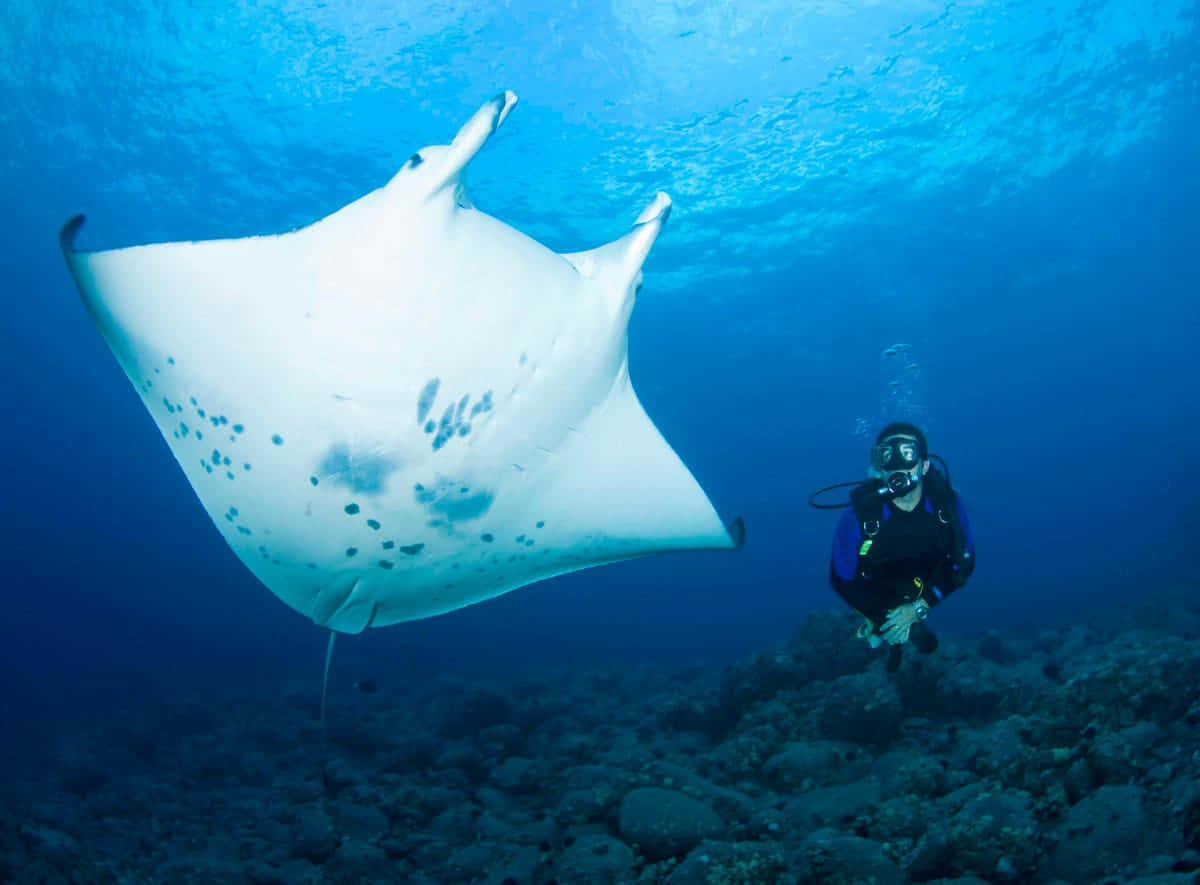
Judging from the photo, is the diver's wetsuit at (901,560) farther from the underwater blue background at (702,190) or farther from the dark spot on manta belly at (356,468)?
the underwater blue background at (702,190)

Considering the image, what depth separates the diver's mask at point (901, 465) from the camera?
136 inches

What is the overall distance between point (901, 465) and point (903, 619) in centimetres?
80

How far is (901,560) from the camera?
11.3 feet

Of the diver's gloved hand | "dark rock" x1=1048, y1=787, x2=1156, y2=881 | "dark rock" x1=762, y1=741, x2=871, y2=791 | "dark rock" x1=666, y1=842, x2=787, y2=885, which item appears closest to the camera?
"dark rock" x1=1048, y1=787, x2=1156, y2=881

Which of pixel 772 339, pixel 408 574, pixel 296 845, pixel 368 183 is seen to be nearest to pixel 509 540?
pixel 408 574

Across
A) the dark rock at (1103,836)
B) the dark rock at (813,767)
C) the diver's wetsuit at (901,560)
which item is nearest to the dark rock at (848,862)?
the dark rock at (1103,836)

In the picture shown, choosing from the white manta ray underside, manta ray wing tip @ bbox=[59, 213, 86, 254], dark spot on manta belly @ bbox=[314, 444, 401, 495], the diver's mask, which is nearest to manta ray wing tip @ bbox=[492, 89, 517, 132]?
the white manta ray underside

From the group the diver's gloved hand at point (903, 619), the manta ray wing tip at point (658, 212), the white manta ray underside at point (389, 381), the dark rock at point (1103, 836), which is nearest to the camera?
the white manta ray underside at point (389, 381)

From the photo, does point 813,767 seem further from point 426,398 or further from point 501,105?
point 501,105

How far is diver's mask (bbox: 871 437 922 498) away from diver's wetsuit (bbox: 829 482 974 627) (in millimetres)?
124

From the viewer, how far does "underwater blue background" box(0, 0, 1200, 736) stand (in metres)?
12.7

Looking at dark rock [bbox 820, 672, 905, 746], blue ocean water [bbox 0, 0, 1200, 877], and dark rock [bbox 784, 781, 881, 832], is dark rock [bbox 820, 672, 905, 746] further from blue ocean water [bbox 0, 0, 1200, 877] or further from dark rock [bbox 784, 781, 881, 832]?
blue ocean water [bbox 0, 0, 1200, 877]

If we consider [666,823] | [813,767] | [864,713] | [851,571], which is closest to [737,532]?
[851,571]

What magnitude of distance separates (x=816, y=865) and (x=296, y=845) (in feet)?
12.3
